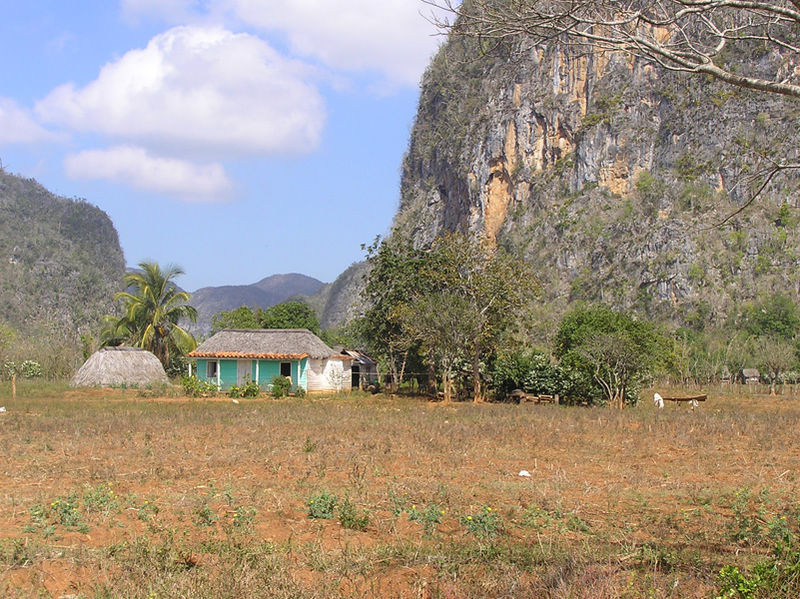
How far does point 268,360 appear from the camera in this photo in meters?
38.8

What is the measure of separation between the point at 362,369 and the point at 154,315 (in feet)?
39.5

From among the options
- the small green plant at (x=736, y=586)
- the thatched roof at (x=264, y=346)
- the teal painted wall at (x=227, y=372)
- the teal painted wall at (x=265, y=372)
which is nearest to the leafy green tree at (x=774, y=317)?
the thatched roof at (x=264, y=346)

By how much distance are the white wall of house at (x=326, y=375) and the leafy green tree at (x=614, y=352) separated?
1283cm

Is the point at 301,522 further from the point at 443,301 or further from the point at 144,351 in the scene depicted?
the point at 144,351

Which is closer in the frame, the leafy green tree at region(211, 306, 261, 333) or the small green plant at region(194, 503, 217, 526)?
the small green plant at region(194, 503, 217, 526)

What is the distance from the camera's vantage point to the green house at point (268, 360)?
38.4 m

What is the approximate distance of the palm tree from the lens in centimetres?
4150

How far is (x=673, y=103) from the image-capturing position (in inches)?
3418

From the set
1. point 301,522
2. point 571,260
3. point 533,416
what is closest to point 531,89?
point 571,260

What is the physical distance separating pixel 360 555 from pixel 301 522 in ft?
5.31

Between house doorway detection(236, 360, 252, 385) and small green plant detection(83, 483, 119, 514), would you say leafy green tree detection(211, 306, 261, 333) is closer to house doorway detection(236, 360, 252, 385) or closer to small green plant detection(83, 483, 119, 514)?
house doorway detection(236, 360, 252, 385)

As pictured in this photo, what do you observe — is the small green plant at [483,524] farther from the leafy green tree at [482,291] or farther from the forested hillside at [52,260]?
the forested hillside at [52,260]

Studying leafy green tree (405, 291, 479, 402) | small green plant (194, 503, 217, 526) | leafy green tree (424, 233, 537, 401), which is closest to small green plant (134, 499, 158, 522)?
small green plant (194, 503, 217, 526)

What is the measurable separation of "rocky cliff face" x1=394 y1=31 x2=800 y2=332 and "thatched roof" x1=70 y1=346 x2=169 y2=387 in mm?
34861
